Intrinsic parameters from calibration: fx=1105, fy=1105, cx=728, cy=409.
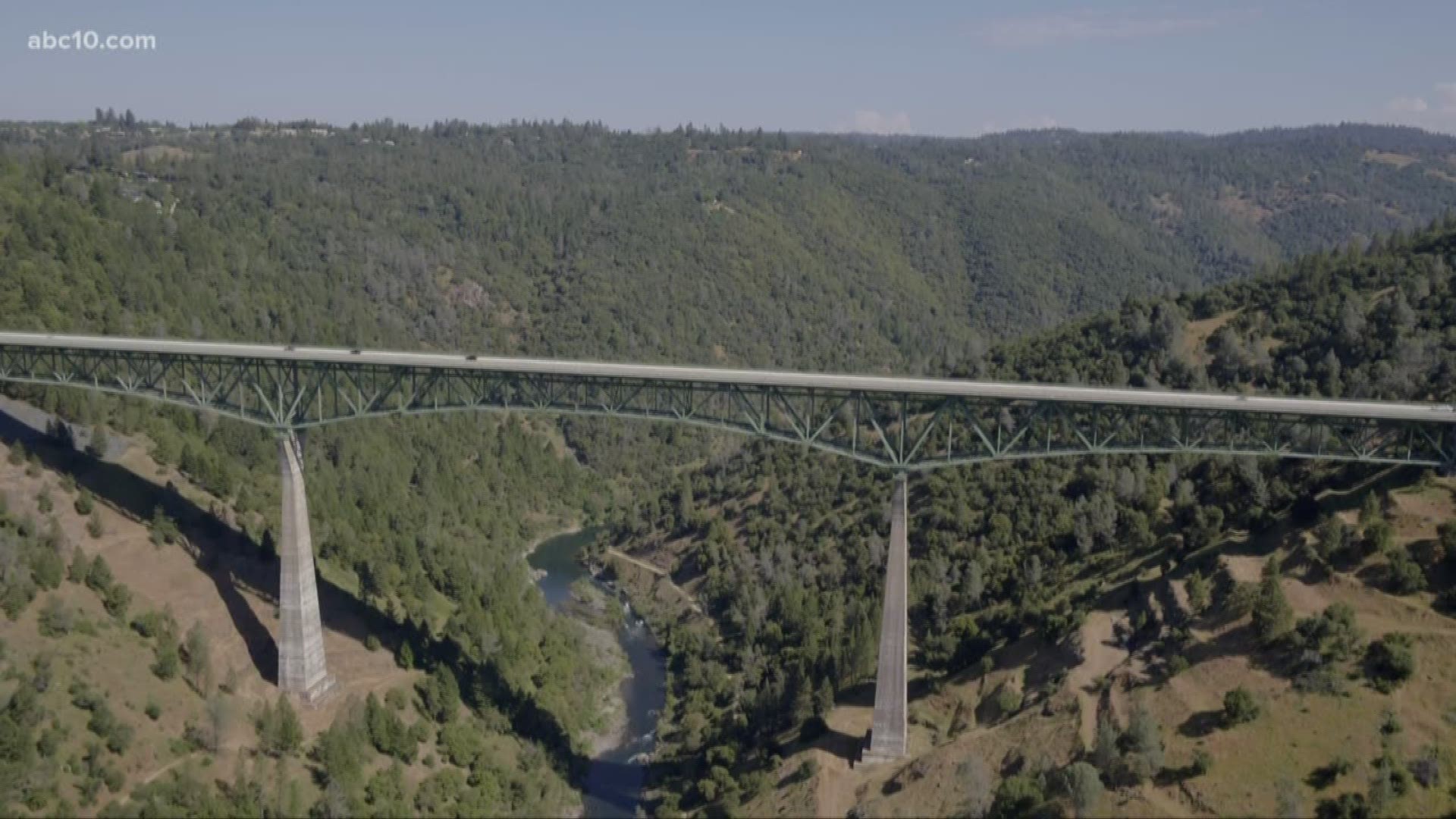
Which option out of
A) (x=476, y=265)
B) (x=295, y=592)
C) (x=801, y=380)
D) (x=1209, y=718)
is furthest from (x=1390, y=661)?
(x=476, y=265)

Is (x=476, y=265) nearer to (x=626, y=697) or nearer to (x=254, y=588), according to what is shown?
(x=626, y=697)

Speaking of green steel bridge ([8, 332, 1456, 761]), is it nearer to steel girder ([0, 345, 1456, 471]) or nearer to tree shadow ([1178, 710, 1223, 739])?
steel girder ([0, 345, 1456, 471])

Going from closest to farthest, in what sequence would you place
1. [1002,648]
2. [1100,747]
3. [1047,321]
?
[1100,747] → [1002,648] → [1047,321]

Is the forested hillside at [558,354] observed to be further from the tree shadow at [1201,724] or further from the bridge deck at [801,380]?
the tree shadow at [1201,724]

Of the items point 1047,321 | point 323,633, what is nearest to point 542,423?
point 323,633

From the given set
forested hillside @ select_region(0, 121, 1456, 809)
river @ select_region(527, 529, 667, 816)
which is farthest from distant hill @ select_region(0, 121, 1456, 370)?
river @ select_region(527, 529, 667, 816)

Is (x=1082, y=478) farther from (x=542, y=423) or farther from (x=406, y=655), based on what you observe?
(x=542, y=423)
